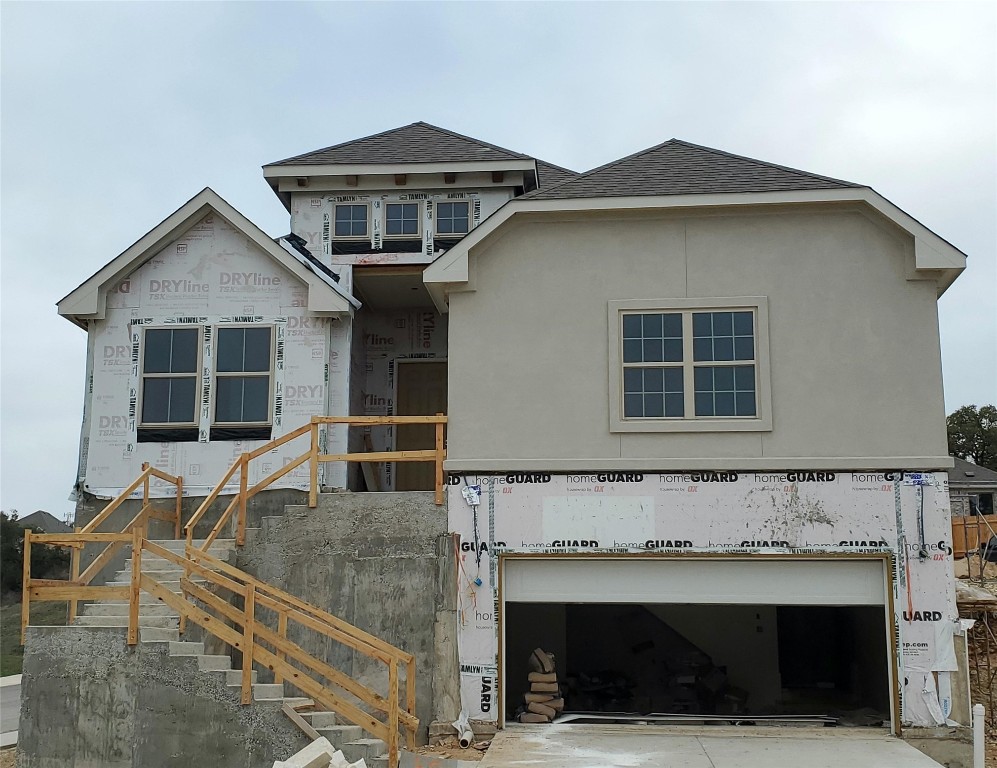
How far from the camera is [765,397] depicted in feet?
45.5

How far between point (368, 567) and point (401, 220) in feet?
22.8

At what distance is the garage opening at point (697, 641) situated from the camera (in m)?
13.8

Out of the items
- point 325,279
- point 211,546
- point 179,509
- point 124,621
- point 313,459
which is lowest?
point 124,621

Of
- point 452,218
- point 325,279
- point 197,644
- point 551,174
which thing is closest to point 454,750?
point 197,644

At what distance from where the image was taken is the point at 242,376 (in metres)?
16.2

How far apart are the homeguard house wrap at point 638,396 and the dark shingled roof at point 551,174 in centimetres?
463

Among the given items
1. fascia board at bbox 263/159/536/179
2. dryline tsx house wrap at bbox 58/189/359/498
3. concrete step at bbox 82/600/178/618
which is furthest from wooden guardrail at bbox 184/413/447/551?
fascia board at bbox 263/159/536/179

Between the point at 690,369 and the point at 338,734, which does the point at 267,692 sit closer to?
the point at 338,734

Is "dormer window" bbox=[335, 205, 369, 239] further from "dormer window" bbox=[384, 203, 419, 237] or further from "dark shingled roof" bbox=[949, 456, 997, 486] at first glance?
"dark shingled roof" bbox=[949, 456, 997, 486]

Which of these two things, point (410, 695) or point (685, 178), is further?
point (685, 178)

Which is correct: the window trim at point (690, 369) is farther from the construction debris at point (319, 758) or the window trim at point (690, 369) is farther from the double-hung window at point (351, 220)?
the double-hung window at point (351, 220)

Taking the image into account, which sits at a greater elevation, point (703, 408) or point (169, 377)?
point (169, 377)

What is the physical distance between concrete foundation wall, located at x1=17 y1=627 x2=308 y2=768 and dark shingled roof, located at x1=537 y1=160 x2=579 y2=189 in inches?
472

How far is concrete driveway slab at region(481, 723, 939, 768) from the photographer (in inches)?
455
